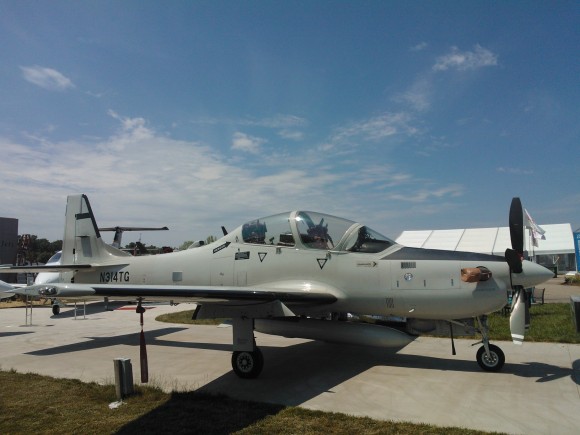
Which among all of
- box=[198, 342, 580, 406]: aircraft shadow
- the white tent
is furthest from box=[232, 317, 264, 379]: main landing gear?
the white tent

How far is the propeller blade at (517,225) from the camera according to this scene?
6527 mm

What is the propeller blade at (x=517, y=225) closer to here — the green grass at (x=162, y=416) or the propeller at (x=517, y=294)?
the propeller at (x=517, y=294)

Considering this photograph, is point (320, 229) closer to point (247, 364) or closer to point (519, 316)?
point (247, 364)

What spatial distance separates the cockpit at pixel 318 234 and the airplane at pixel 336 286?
0.02 metres

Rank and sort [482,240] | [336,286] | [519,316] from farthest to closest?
[482,240] → [336,286] → [519,316]

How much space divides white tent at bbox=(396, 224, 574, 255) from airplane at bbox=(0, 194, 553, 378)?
98.2ft

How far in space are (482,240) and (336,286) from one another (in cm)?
3422

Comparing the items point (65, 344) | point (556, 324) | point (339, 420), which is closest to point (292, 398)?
point (339, 420)

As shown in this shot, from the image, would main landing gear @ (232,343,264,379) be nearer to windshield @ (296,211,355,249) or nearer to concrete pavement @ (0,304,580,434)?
concrete pavement @ (0,304,580,434)

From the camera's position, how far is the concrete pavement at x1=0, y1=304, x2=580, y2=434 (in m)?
5.12

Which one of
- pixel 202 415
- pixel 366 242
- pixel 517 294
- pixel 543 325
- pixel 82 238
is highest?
pixel 82 238

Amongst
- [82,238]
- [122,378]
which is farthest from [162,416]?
[82,238]

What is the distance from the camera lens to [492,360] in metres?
6.93

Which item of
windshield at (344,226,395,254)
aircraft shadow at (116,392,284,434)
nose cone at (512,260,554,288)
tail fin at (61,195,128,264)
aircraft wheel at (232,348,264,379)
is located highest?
tail fin at (61,195,128,264)
